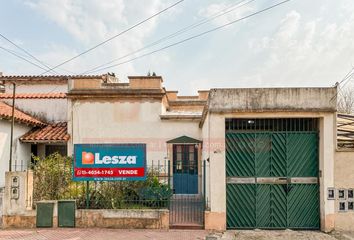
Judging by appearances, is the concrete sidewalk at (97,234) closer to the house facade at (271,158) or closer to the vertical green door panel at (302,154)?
the house facade at (271,158)

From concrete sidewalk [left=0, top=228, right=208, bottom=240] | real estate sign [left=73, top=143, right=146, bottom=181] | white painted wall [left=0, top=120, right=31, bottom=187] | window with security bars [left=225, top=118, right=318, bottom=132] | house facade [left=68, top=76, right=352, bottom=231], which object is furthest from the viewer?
white painted wall [left=0, top=120, right=31, bottom=187]

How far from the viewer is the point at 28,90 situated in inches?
738

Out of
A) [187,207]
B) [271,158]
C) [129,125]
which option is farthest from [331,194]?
[129,125]

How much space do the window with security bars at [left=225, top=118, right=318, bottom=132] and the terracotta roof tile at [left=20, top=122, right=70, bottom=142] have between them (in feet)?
28.6

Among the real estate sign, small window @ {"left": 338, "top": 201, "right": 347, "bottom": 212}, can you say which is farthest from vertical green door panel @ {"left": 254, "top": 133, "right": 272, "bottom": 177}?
the real estate sign

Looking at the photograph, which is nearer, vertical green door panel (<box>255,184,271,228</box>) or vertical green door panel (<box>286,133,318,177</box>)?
vertical green door panel (<box>255,184,271,228</box>)

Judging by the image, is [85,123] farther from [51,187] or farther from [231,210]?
[231,210]

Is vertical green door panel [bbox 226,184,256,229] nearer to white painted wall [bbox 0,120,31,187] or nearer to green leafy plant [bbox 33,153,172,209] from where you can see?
green leafy plant [bbox 33,153,172,209]

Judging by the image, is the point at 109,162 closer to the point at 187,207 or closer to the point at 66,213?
the point at 66,213

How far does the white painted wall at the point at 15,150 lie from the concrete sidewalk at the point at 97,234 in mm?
5935

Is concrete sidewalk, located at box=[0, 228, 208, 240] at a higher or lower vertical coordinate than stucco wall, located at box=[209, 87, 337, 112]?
lower

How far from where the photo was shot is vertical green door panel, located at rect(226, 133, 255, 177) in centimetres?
872

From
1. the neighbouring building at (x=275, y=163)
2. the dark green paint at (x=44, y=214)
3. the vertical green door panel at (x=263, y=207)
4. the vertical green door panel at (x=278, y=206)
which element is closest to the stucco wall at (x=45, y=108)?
the dark green paint at (x=44, y=214)

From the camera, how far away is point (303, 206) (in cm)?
865
